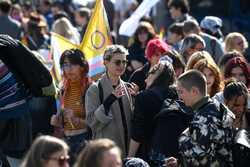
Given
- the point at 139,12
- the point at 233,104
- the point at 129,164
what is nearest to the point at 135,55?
the point at 139,12

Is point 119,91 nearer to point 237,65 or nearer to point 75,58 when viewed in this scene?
point 75,58

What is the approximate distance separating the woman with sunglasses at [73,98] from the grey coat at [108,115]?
1.07 feet

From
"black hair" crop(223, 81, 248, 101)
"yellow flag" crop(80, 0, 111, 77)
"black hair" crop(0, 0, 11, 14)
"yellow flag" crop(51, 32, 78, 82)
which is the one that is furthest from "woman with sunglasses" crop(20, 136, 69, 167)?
"black hair" crop(0, 0, 11, 14)

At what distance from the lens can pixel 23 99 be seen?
302 inches

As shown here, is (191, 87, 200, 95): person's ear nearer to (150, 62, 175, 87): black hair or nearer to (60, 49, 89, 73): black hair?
(150, 62, 175, 87): black hair

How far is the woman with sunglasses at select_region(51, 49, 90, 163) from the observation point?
895 cm

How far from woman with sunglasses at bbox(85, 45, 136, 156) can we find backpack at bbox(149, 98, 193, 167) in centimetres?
77

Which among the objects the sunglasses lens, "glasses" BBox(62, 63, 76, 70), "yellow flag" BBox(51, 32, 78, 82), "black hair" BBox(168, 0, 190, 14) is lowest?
the sunglasses lens

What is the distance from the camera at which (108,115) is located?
851 centimetres

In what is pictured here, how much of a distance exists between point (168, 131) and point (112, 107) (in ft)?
3.20

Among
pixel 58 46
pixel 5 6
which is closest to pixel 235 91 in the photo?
pixel 58 46

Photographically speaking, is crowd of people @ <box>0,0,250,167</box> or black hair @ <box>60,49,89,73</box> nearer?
crowd of people @ <box>0,0,250,167</box>

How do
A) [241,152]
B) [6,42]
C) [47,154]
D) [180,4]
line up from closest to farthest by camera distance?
[47,154] → [241,152] → [6,42] → [180,4]

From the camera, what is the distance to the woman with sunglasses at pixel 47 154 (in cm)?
556
